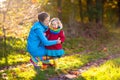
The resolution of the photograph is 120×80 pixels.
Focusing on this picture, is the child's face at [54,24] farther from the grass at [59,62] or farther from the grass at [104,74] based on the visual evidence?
the grass at [104,74]

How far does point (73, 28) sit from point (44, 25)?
593 inches

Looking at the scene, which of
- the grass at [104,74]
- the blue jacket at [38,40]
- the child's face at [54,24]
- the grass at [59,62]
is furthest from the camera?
the child's face at [54,24]

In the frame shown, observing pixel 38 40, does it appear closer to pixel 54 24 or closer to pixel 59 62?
pixel 54 24

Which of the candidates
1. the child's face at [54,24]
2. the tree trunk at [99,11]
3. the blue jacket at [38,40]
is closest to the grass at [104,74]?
the blue jacket at [38,40]

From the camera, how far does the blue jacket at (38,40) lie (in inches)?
411

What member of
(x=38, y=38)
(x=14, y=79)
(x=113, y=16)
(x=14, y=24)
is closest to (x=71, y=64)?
(x=38, y=38)

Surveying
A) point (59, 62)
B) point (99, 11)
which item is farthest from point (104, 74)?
point (99, 11)

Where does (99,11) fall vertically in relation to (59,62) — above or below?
above

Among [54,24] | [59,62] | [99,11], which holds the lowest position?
[59,62]

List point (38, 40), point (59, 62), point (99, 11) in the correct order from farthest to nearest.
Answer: point (99, 11)
point (59, 62)
point (38, 40)

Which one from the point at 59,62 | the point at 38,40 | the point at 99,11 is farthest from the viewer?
the point at 99,11

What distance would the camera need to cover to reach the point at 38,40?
1066 centimetres

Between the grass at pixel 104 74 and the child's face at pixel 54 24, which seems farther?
the child's face at pixel 54 24

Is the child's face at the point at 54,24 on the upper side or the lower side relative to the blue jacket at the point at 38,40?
upper
